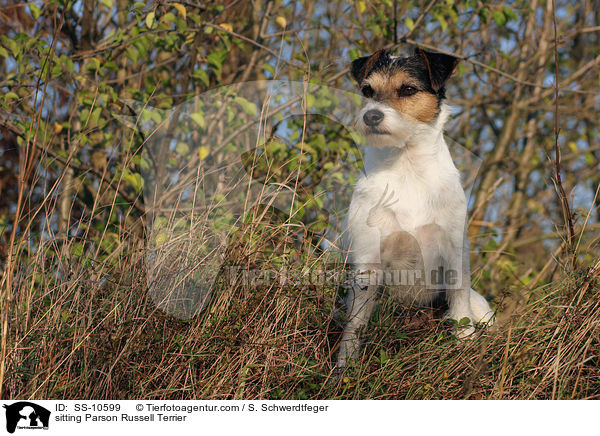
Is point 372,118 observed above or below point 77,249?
above

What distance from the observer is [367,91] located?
3293 millimetres

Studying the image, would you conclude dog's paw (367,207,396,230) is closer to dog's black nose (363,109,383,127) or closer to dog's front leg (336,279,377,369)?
dog's front leg (336,279,377,369)

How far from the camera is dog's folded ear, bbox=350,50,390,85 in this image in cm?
338

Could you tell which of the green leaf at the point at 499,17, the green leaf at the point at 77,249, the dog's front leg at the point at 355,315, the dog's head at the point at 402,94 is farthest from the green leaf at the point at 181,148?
the green leaf at the point at 499,17

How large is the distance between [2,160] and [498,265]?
4.80 meters

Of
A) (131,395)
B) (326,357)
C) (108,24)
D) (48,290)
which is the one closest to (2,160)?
(108,24)

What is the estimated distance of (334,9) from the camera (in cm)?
579

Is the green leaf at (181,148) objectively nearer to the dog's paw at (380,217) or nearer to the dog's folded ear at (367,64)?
the dog's folded ear at (367,64)

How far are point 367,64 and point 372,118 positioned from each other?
0.55 metres

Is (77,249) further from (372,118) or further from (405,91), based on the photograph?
(405,91)
